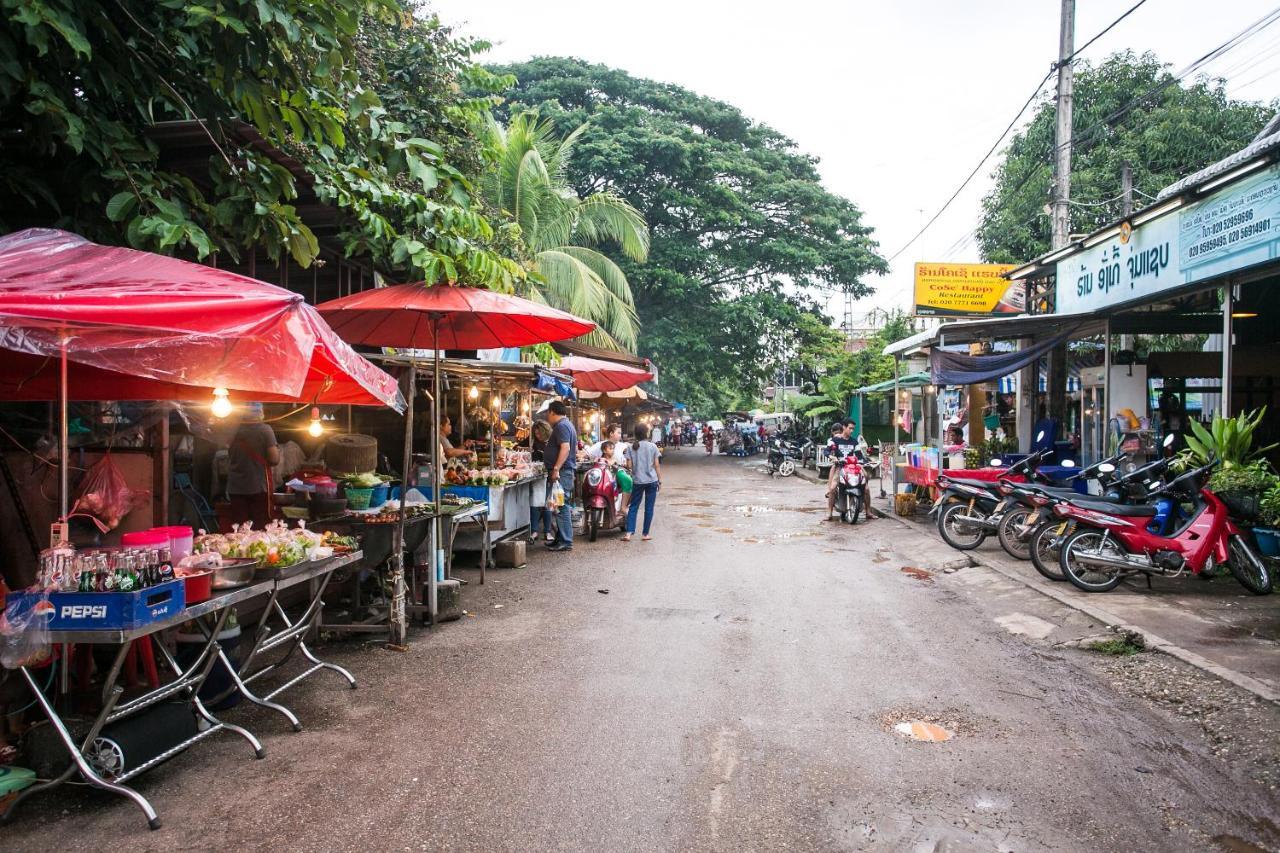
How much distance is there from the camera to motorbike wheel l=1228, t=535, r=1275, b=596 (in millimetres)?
7797

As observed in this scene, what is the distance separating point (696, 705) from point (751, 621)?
7.62ft

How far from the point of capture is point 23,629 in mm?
3527

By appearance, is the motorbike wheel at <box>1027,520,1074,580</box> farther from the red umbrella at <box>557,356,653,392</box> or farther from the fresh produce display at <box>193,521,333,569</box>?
the red umbrella at <box>557,356,653,392</box>

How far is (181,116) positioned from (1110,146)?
23795 millimetres

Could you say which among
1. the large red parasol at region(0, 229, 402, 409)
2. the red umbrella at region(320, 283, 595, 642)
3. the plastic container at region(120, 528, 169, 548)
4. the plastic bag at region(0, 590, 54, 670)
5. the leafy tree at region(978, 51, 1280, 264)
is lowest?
the plastic bag at region(0, 590, 54, 670)

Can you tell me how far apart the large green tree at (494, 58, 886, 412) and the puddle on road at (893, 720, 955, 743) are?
26.4 meters

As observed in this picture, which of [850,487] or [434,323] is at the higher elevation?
[434,323]

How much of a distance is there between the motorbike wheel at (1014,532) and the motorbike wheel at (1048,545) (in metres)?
1.10

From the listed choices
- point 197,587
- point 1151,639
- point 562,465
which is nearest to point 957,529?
point 1151,639

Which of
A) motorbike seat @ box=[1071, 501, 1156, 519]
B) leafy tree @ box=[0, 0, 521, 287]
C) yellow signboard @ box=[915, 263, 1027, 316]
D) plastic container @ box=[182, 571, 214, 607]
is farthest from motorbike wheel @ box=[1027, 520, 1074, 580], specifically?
yellow signboard @ box=[915, 263, 1027, 316]

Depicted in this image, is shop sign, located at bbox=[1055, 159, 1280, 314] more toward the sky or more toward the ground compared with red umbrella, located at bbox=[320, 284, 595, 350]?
more toward the sky

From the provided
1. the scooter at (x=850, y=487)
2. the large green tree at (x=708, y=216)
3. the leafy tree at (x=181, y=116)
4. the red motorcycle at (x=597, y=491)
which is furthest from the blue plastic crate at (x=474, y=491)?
the large green tree at (x=708, y=216)

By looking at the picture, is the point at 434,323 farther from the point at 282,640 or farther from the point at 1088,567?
the point at 1088,567

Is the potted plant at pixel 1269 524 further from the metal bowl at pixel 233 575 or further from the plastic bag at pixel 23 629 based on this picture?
the plastic bag at pixel 23 629
